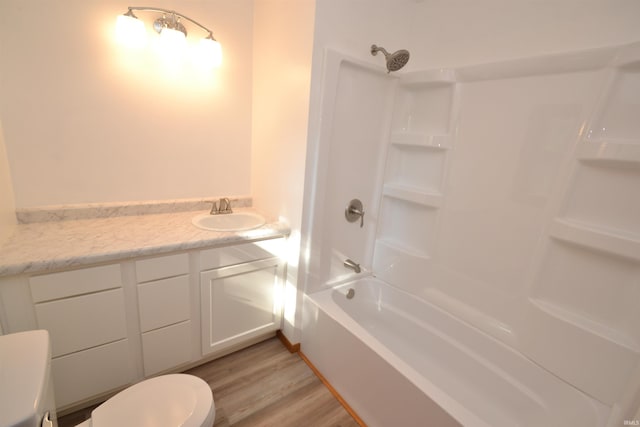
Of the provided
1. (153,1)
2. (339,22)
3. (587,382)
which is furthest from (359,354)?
(153,1)

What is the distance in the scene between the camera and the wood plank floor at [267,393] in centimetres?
141

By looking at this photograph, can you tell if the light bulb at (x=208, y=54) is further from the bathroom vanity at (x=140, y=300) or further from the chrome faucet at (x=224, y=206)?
the bathroom vanity at (x=140, y=300)

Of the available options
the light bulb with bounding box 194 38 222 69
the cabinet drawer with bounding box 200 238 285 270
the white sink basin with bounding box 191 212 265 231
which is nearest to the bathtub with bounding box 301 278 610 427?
the cabinet drawer with bounding box 200 238 285 270

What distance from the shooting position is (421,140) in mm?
1793

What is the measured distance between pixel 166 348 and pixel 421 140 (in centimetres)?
201

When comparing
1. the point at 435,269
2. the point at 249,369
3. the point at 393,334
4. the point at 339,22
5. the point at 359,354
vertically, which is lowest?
the point at 249,369

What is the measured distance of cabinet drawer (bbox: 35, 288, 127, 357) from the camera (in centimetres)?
117

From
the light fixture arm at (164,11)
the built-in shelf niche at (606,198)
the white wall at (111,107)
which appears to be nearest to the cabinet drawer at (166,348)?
the white wall at (111,107)

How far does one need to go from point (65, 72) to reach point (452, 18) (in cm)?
223

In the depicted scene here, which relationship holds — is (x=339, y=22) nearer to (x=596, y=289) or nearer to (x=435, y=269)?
(x=435, y=269)

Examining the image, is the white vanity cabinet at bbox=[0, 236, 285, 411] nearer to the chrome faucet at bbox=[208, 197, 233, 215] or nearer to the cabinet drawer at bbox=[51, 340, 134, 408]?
the cabinet drawer at bbox=[51, 340, 134, 408]

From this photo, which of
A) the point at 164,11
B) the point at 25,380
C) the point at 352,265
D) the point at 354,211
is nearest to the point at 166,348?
the point at 25,380

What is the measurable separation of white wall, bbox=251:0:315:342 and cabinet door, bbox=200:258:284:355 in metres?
0.11

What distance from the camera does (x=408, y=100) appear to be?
1882mm
